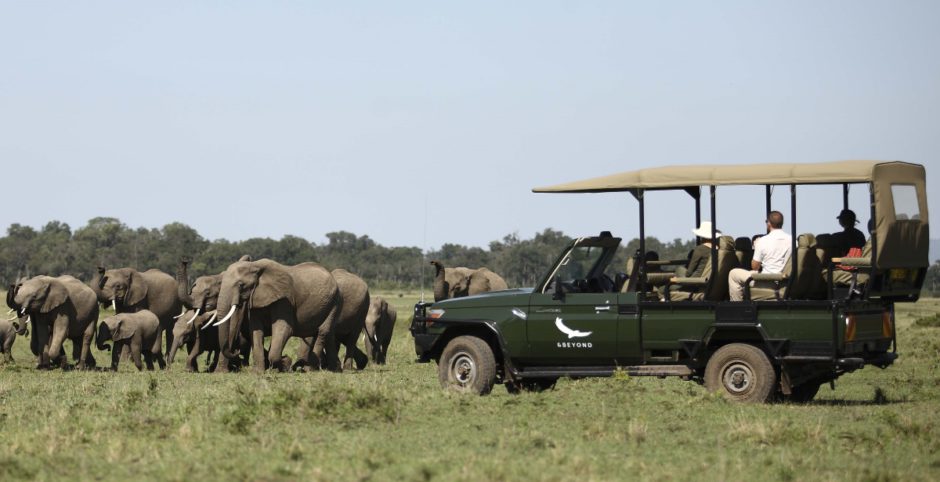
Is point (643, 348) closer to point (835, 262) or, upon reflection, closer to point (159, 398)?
point (835, 262)

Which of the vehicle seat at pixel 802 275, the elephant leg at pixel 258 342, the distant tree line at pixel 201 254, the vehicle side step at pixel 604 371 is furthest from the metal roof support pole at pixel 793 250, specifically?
the distant tree line at pixel 201 254

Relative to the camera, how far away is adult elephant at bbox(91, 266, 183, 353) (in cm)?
3594

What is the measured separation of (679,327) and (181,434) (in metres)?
6.62

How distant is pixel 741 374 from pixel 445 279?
21301 mm

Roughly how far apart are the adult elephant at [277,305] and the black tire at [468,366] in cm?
874

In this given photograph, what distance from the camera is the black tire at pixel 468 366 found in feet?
63.0

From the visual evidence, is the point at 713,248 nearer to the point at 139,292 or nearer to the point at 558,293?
the point at 558,293

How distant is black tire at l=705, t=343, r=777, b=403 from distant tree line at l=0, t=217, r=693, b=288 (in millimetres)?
86295

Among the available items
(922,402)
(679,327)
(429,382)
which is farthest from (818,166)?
(429,382)

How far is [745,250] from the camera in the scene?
19719 millimetres

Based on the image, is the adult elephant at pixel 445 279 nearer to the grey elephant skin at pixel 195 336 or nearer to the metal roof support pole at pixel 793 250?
the grey elephant skin at pixel 195 336

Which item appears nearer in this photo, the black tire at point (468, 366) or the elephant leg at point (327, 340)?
the black tire at point (468, 366)

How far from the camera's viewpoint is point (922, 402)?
19.5 m

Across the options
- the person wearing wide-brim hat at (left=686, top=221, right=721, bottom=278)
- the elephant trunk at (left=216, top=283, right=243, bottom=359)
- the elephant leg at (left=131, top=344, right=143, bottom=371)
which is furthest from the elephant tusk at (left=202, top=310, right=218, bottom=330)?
the person wearing wide-brim hat at (left=686, top=221, right=721, bottom=278)
